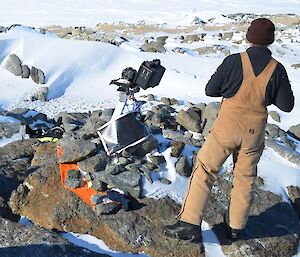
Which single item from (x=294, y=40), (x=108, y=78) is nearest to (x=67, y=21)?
(x=294, y=40)

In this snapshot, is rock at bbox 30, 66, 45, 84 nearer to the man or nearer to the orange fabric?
the orange fabric

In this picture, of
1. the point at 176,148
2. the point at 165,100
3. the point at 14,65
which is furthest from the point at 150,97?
the point at 176,148

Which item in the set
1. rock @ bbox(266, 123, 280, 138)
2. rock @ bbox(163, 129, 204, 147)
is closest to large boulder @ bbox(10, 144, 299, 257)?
rock @ bbox(163, 129, 204, 147)

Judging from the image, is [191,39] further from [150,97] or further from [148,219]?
[148,219]

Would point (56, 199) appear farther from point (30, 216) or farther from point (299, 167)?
point (299, 167)

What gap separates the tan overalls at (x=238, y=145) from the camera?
3.81 meters

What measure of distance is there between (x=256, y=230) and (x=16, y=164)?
8.18ft

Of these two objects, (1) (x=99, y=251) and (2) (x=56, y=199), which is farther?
(2) (x=56, y=199)

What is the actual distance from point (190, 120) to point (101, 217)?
338 centimetres

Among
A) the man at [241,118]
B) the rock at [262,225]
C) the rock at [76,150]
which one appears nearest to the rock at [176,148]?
the rock at [262,225]

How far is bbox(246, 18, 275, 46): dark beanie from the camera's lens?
3697mm

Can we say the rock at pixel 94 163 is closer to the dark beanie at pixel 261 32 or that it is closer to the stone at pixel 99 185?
the stone at pixel 99 185

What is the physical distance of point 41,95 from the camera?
9.38 m

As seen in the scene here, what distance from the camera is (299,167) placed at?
19.2ft
